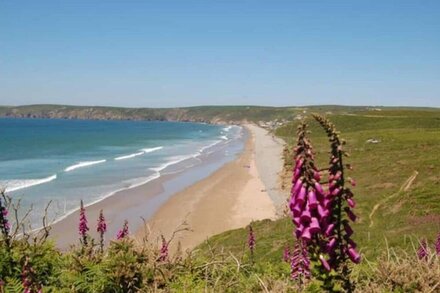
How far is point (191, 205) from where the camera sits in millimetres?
39469

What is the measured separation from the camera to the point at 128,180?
50.7 metres

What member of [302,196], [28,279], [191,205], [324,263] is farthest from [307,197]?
[191,205]

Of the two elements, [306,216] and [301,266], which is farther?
[301,266]

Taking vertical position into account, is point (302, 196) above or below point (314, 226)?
above

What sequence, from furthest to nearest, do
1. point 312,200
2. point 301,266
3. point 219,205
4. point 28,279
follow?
point 219,205 < point 301,266 < point 28,279 < point 312,200

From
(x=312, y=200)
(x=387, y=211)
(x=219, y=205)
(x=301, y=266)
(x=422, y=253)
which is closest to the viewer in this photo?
(x=312, y=200)

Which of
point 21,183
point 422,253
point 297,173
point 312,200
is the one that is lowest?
point 21,183

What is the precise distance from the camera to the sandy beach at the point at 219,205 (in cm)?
3148

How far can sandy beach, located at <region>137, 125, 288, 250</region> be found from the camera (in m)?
31.5

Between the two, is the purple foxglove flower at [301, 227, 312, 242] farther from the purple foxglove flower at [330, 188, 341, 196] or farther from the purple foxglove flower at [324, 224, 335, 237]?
the purple foxglove flower at [330, 188, 341, 196]

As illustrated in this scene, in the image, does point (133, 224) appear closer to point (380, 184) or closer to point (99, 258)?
point (380, 184)

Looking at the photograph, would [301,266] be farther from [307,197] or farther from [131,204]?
[131,204]

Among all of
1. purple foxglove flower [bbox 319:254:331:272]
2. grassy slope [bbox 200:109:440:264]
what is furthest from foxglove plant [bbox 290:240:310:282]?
grassy slope [bbox 200:109:440:264]

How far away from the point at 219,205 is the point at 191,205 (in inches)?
94.0
